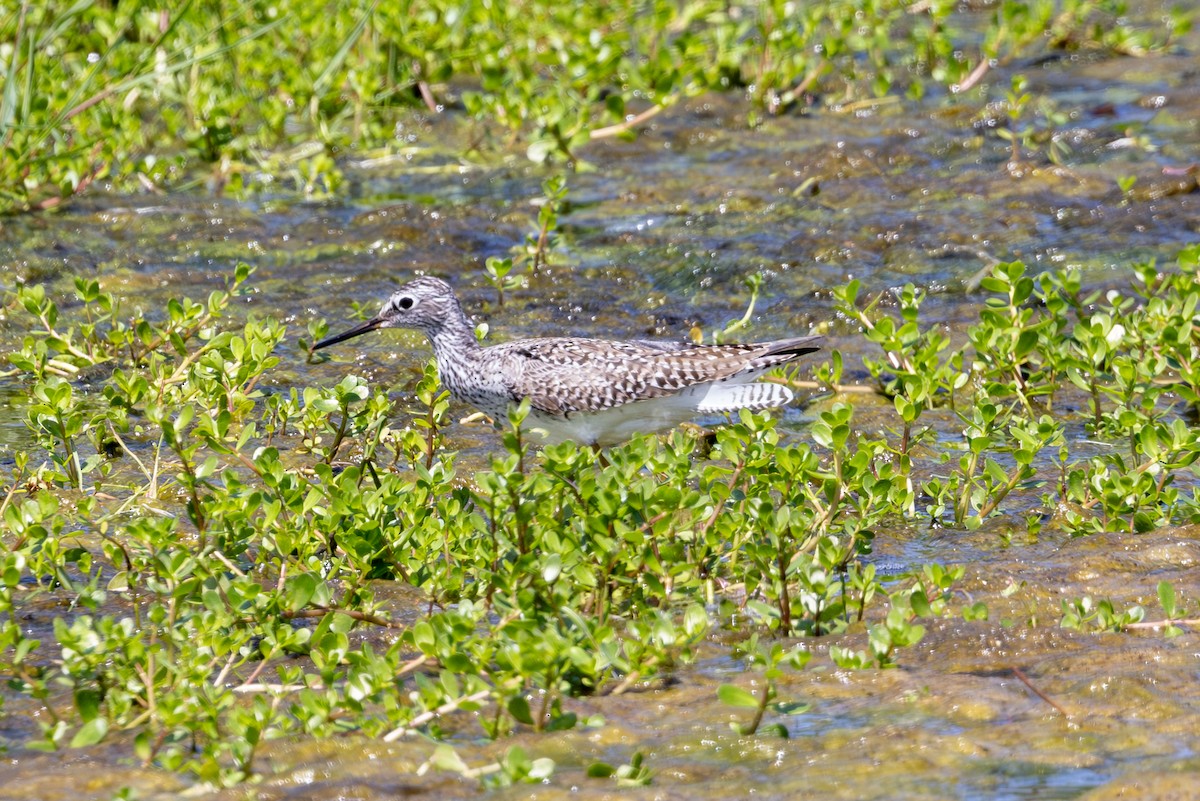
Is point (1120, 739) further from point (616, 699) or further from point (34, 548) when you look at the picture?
point (34, 548)

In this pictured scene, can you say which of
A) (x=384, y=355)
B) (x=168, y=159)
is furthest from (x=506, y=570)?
(x=168, y=159)

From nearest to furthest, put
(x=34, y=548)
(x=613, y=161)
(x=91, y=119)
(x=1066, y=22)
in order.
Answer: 1. (x=34, y=548)
2. (x=91, y=119)
3. (x=613, y=161)
4. (x=1066, y=22)

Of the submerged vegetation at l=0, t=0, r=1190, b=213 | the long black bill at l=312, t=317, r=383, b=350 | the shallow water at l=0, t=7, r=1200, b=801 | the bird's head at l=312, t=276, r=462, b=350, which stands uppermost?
the submerged vegetation at l=0, t=0, r=1190, b=213

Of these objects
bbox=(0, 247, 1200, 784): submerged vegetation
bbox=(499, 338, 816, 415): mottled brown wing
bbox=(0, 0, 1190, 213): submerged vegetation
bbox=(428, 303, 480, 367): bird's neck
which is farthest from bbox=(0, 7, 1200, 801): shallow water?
bbox=(499, 338, 816, 415): mottled brown wing

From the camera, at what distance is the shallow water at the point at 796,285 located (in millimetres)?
4367

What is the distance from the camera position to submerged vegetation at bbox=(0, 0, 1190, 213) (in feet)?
35.3

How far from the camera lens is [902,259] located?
986 centimetres

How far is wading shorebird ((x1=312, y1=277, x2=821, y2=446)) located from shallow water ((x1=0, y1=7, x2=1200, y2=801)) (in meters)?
0.43

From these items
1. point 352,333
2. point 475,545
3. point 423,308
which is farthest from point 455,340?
point 475,545

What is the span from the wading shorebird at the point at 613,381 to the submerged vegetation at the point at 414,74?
3.78m

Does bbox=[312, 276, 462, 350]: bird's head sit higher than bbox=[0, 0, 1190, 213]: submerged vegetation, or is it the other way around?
bbox=[0, 0, 1190, 213]: submerged vegetation

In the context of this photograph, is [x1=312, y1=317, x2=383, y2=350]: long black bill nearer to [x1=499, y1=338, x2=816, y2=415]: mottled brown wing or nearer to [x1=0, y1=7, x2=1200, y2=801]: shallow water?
[x1=0, y1=7, x2=1200, y2=801]: shallow water

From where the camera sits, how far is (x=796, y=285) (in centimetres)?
959

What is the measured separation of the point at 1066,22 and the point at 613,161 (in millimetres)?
4766
